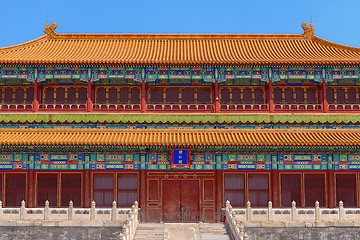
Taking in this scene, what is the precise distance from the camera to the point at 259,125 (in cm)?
3562

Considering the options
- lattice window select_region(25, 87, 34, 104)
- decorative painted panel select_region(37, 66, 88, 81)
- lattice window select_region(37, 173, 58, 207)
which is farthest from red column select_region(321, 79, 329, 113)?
lattice window select_region(25, 87, 34, 104)

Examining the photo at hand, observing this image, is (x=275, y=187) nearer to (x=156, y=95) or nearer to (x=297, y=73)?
(x=297, y=73)

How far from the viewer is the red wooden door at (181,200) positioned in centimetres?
3411

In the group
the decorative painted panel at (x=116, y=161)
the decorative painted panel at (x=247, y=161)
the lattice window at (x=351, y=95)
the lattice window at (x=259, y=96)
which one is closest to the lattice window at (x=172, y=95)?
the decorative painted panel at (x=116, y=161)

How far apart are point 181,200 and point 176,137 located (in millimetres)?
3810

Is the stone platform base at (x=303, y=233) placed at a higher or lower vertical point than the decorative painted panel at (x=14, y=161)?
lower

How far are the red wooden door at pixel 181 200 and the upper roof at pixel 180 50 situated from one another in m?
7.55

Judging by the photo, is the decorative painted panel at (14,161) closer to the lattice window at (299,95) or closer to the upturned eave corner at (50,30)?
the upturned eave corner at (50,30)

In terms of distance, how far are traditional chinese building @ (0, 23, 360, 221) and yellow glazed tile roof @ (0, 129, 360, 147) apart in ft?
0.22

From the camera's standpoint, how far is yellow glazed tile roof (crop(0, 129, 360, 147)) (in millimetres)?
33028

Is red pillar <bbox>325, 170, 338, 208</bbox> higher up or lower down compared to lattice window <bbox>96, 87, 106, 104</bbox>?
lower down

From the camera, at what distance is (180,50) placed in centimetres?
4000

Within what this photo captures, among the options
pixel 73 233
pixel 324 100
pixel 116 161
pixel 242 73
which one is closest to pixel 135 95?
pixel 116 161

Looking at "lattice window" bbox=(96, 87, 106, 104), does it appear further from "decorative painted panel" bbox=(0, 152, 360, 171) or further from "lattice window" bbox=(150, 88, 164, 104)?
"decorative painted panel" bbox=(0, 152, 360, 171)
